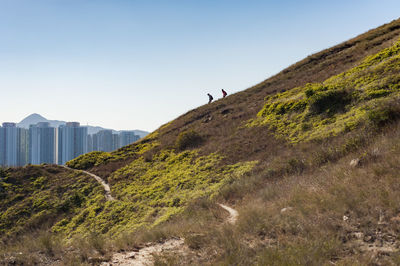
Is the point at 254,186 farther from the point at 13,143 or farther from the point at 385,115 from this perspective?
the point at 13,143

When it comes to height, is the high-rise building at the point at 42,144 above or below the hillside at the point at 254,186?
below

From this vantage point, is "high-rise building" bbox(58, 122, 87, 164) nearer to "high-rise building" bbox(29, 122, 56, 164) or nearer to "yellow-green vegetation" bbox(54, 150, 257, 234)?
"high-rise building" bbox(29, 122, 56, 164)

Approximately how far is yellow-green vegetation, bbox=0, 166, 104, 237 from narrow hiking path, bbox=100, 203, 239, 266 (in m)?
13.8

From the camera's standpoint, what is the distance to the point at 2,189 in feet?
78.2

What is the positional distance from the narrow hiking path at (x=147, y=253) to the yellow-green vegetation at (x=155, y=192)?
17.0 ft

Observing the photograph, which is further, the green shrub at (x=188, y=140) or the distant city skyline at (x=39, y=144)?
the distant city skyline at (x=39, y=144)

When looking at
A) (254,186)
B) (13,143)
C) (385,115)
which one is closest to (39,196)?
(254,186)

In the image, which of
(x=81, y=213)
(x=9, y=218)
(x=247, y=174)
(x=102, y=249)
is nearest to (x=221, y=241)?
(x=102, y=249)

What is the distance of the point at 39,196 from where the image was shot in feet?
72.3

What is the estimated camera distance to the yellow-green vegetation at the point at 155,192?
529 inches

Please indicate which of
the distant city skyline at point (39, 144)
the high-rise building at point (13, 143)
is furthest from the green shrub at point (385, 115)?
the high-rise building at point (13, 143)

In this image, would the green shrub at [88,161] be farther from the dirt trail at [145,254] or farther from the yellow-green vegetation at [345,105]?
the dirt trail at [145,254]

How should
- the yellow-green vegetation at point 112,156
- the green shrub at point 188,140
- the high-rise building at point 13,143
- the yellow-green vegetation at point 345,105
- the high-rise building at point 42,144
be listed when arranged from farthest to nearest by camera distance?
the high-rise building at point 13,143 → the high-rise building at point 42,144 → the yellow-green vegetation at point 112,156 → the green shrub at point 188,140 → the yellow-green vegetation at point 345,105

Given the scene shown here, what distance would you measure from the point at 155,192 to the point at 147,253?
33.3 feet
